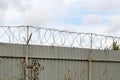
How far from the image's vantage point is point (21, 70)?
30.8 ft

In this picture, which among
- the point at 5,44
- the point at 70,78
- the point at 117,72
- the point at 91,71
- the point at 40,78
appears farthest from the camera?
the point at 117,72

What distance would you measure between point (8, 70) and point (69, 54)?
2066mm

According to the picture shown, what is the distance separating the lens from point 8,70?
30.0ft

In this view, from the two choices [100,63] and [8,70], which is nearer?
[8,70]

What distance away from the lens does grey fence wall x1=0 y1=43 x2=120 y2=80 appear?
912 centimetres

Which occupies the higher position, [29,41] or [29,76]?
[29,41]

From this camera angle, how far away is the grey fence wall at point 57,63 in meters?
9.12

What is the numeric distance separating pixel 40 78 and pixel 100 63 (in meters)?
2.45

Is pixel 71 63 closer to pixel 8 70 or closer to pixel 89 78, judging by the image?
pixel 89 78

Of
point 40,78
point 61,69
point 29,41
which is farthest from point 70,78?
point 29,41

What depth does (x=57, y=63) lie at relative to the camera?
10219 millimetres

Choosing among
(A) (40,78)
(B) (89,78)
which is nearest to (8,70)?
(A) (40,78)

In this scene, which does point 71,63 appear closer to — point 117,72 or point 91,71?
point 91,71

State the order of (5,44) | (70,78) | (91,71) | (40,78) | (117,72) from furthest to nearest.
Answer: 1. (117,72)
2. (91,71)
3. (70,78)
4. (40,78)
5. (5,44)
